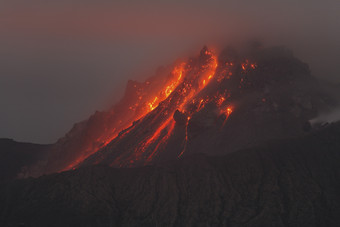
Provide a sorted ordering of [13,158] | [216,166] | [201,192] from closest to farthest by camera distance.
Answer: [201,192] → [216,166] → [13,158]

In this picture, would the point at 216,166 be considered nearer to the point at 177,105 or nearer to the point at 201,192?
the point at 201,192

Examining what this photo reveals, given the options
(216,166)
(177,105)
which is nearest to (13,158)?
(177,105)

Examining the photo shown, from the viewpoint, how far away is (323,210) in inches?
3349

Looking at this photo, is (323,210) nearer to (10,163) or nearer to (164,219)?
(164,219)

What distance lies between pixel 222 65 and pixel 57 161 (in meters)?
95.6

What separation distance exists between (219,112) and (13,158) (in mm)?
104268

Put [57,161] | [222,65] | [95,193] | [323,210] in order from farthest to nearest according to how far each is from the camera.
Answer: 1. [57,161]
2. [222,65]
3. [95,193]
4. [323,210]

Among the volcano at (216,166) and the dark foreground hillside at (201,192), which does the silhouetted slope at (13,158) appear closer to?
the volcano at (216,166)

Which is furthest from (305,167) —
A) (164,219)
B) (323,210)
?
(164,219)

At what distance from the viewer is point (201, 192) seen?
98.9 meters

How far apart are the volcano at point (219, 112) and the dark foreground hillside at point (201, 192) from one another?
13209mm

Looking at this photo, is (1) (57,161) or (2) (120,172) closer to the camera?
(2) (120,172)

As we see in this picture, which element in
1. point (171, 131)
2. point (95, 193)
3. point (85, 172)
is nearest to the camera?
point (95, 193)

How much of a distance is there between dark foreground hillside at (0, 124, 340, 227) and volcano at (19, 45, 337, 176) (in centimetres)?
1321
